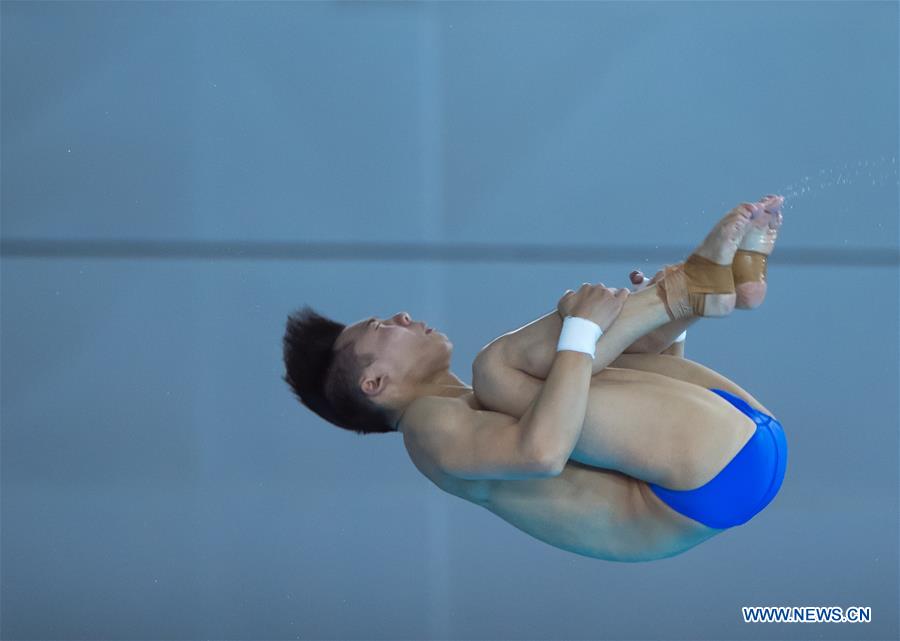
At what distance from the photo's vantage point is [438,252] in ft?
14.5

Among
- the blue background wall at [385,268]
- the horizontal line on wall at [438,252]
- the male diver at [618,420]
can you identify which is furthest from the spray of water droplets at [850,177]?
the male diver at [618,420]

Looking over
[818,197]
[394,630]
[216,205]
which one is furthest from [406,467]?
[818,197]

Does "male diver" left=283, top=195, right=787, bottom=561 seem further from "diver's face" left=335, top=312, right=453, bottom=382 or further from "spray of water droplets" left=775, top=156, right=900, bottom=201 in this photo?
"spray of water droplets" left=775, top=156, right=900, bottom=201

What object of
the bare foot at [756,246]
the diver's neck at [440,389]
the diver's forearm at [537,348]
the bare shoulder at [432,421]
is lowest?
the bare shoulder at [432,421]

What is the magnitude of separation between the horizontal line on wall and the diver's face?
5.99 feet

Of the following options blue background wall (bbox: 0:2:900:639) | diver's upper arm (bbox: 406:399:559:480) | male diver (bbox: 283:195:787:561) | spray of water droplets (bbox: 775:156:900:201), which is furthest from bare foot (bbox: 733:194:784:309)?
spray of water droplets (bbox: 775:156:900:201)

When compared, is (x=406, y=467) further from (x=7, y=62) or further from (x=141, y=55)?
(x=7, y=62)

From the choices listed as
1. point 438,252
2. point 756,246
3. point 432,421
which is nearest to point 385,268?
point 438,252

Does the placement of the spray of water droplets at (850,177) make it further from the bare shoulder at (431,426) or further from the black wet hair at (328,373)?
the bare shoulder at (431,426)

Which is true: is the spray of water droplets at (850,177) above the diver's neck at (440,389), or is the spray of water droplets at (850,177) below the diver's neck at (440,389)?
above

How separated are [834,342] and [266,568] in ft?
7.38

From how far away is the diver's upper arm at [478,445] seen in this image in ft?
6.81

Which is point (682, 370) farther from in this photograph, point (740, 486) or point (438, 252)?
point (438, 252)

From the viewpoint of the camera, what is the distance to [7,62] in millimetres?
4676
